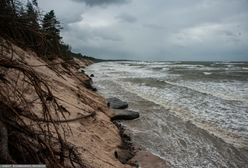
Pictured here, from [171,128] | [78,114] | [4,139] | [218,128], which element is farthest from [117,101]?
[4,139]

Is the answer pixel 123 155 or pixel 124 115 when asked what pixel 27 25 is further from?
pixel 124 115

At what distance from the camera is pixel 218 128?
12320 millimetres

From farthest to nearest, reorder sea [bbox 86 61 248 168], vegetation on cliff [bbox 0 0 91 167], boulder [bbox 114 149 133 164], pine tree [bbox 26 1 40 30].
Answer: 1. sea [bbox 86 61 248 168]
2. boulder [bbox 114 149 133 164]
3. pine tree [bbox 26 1 40 30]
4. vegetation on cliff [bbox 0 0 91 167]

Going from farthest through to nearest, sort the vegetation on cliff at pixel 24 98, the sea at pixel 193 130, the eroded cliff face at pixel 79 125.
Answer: the sea at pixel 193 130, the eroded cliff face at pixel 79 125, the vegetation on cliff at pixel 24 98

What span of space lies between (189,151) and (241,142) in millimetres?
2170

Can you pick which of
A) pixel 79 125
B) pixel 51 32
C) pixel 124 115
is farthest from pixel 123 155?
pixel 124 115

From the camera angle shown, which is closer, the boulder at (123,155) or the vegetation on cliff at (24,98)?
the vegetation on cliff at (24,98)

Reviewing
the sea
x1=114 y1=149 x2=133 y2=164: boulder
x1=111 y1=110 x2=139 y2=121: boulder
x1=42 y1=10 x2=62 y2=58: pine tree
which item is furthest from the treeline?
x1=111 y1=110 x2=139 y2=121: boulder

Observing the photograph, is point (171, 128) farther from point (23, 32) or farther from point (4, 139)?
point (4, 139)

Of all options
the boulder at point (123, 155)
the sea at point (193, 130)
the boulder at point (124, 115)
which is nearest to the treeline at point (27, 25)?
the boulder at point (123, 155)

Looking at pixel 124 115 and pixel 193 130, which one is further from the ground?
pixel 124 115

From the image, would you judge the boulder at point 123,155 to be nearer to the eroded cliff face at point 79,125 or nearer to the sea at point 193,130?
the eroded cliff face at point 79,125

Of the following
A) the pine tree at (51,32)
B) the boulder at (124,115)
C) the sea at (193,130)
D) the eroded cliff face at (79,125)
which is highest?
the pine tree at (51,32)

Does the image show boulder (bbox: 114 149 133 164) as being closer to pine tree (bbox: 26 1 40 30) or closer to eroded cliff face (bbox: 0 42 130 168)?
eroded cliff face (bbox: 0 42 130 168)
